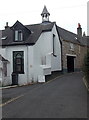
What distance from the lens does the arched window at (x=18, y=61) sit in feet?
94.6

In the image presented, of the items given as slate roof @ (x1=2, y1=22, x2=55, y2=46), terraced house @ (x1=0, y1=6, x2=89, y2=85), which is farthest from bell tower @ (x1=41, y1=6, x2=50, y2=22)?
slate roof @ (x1=2, y1=22, x2=55, y2=46)

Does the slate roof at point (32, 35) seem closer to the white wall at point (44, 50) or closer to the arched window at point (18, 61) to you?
the white wall at point (44, 50)

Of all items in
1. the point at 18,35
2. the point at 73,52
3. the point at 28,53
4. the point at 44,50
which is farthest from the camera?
the point at 73,52

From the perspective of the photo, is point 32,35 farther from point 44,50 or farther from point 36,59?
point 36,59

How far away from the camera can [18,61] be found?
95.6 ft

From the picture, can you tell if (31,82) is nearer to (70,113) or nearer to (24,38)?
(24,38)

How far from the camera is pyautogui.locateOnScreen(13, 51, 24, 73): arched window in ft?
94.6

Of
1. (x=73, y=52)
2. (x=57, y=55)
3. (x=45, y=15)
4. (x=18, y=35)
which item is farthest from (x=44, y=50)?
(x=73, y=52)

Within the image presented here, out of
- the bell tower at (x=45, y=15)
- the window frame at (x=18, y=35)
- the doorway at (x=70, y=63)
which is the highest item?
the bell tower at (x=45, y=15)

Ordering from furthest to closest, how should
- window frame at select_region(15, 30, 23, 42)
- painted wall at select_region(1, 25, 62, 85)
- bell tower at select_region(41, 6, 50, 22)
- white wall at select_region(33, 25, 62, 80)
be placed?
bell tower at select_region(41, 6, 50, 22), window frame at select_region(15, 30, 23, 42), white wall at select_region(33, 25, 62, 80), painted wall at select_region(1, 25, 62, 85)

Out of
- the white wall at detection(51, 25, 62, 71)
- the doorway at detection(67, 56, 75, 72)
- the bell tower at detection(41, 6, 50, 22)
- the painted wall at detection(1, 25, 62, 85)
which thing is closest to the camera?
the painted wall at detection(1, 25, 62, 85)

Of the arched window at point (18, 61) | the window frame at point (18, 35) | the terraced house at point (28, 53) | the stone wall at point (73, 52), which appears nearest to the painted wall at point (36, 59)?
the terraced house at point (28, 53)

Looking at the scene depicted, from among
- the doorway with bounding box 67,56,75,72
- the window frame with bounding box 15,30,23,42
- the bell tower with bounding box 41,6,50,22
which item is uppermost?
the bell tower with bounding box 41,6,50,22

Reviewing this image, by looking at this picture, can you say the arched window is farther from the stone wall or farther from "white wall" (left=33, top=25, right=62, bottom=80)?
the stone wall
